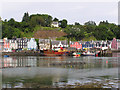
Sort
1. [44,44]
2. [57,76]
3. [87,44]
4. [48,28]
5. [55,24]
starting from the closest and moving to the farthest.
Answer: [57,76]
[44,44]
[87,44]
[48,28]
[55,24]

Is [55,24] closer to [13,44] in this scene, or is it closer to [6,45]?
[13,44]

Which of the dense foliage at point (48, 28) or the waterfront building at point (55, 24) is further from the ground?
the waterfront building at point (55, 24)

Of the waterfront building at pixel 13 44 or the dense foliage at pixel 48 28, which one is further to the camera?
the dense foliage at pixel 48 28

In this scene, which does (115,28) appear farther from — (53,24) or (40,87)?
(40,87)

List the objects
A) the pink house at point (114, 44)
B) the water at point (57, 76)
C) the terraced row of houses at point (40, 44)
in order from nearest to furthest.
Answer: the water at point (57, 76) → the terraced row of houses at point (40, 44) → the pink house at point (114, 44)

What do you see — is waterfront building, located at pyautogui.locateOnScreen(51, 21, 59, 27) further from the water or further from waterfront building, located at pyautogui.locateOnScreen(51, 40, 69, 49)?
the water

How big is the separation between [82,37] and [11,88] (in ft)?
462

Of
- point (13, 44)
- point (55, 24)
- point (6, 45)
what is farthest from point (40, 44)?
point (55, 24)

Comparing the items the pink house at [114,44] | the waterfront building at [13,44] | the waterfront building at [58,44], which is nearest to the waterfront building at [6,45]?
the waterfront building at [13,44]

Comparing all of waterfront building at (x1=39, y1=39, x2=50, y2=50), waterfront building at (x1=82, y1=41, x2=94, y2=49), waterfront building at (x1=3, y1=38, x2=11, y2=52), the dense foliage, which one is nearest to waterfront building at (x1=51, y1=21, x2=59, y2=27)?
the dense foliage

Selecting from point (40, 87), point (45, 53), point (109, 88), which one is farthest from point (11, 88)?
point (45, 53)

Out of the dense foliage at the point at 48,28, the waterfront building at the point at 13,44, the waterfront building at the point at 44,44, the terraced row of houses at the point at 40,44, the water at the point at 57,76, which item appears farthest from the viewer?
the dense foliage at the point at 48,28

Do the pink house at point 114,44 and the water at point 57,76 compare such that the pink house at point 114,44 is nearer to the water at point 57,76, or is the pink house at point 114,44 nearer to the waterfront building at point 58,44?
the waterfront building at point 58,44

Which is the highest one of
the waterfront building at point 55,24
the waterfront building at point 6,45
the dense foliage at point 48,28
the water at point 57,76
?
the waterfront building at point 55,24
